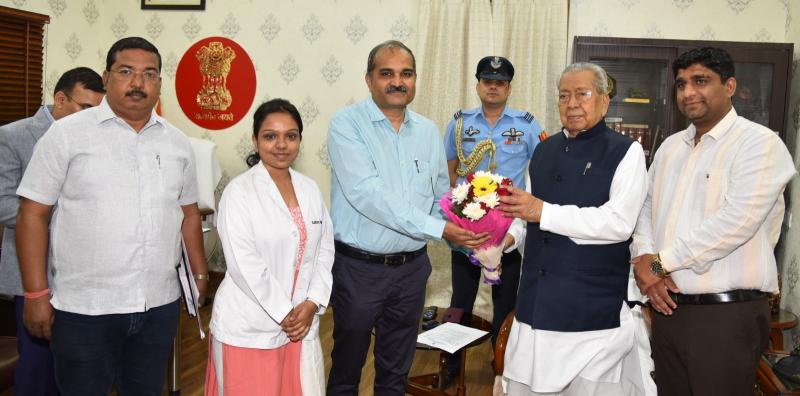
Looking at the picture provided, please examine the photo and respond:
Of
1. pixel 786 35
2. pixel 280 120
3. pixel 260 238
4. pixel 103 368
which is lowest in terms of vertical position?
pixel 103 368

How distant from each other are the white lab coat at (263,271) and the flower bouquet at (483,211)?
1.75 ft

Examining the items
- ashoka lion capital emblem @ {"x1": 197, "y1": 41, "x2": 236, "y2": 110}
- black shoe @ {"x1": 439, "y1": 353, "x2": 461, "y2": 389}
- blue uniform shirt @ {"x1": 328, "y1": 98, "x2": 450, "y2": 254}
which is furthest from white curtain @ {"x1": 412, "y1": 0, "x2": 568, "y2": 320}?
blue uniform shirt @ {"x1": 328, "y1": 98, "x2": 450, "y2": 254}

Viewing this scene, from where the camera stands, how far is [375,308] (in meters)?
2.43

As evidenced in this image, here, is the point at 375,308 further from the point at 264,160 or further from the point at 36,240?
the point at 36,240

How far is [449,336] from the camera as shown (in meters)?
3.11

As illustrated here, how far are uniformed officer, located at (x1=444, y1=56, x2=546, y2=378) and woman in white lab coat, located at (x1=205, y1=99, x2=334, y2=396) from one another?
1.49 metres

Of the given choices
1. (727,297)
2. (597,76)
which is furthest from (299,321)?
(727,297)

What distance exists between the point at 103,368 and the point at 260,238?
669mm

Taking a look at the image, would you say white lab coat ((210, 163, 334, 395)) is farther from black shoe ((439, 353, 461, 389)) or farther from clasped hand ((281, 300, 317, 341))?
black shoe ((439, 353, 461, 389))

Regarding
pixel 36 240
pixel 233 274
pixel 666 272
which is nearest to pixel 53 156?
pixel 36 240

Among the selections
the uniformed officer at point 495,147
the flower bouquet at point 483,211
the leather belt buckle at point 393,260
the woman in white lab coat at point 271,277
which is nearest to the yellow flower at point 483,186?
the flower bouquet at point 483,211

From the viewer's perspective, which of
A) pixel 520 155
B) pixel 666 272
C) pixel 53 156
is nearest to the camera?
pixel 53 156

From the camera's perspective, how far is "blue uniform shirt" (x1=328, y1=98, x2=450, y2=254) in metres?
2.31

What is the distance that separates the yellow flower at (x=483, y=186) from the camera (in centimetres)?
214
